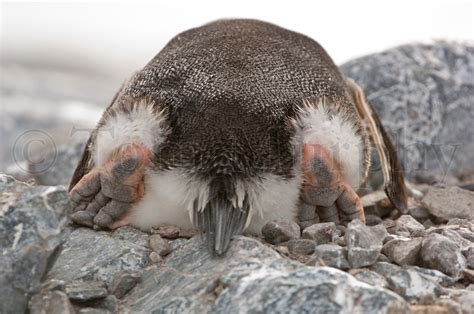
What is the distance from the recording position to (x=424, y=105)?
4098 mm

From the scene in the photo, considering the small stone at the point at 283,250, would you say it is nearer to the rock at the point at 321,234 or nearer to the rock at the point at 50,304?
the rock at the point at 321,234

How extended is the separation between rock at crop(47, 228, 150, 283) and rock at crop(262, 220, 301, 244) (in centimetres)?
36

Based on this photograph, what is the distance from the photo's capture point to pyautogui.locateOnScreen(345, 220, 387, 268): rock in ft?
6.02

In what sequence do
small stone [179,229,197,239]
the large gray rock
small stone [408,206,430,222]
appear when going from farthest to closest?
the large gray rock, small stone [408,206,430,222], small stone [179,229,197,239]

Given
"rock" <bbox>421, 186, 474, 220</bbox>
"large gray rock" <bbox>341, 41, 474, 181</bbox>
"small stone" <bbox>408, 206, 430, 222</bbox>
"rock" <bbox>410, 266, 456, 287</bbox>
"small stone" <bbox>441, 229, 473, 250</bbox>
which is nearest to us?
"rock" <bbox>410, 266, 456, 287</bbox>

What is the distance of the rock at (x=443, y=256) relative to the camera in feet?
6.29

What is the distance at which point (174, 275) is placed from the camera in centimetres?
192

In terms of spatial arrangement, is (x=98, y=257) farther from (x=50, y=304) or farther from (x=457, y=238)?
(x=457, y=238)

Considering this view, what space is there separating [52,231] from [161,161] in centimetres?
53

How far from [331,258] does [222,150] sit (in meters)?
0.47

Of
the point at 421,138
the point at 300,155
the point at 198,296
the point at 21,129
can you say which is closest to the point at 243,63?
the point at 300,155

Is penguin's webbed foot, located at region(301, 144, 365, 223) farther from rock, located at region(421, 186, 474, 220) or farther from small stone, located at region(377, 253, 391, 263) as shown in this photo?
rock, located at region(421, 186, 474, 220)
